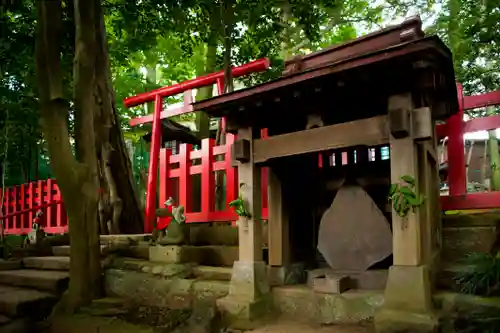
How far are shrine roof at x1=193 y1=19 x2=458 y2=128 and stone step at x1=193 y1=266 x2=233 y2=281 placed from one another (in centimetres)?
241

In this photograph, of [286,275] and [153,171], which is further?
[153,171]

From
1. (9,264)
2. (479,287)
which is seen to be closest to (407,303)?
(479,287)

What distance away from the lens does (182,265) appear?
7.28 metres

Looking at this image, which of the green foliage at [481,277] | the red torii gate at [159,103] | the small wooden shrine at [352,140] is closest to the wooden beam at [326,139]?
the small wooden shrine at [352,140]

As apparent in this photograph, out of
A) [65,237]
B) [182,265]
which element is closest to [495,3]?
[182,265]

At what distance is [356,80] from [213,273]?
3809 millimetres

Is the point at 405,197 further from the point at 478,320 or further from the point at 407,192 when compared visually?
the point at 478,320

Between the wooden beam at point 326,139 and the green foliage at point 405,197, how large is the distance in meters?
0.56

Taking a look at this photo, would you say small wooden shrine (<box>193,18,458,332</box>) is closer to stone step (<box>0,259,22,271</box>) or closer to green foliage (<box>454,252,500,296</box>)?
green foliage (<box>454,252,500,296</box>)

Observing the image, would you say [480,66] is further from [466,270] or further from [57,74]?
[57,74]

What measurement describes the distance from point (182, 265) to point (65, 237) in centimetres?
482

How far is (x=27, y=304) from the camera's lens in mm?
7500

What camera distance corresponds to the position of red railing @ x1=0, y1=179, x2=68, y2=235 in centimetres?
1252

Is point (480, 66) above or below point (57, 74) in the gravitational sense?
above
